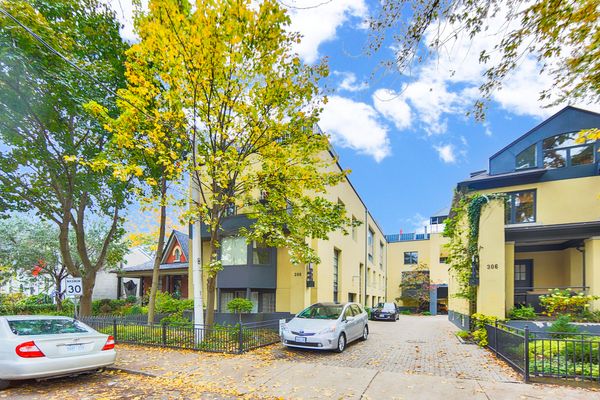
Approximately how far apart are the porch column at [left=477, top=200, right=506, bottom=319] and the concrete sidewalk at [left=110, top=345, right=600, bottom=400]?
18.3 feet

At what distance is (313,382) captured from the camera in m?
7.02

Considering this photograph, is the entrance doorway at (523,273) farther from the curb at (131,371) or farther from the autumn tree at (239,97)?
the curb at (131,371)

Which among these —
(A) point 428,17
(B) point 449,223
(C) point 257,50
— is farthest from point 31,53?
(B) point 449,223

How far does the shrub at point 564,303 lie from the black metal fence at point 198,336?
845 cm

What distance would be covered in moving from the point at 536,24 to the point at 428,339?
12.4 m

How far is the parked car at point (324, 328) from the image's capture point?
9992 millimetres

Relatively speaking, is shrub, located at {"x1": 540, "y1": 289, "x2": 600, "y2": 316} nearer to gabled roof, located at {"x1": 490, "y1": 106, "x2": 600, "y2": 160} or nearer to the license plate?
gabled roof, located at {"x1": 490, "y1": 106, "x2": 600, "y2": 160}

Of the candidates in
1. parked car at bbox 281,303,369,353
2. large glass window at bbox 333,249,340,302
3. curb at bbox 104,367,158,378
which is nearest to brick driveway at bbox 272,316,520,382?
parked car at bbox 281,303,369,353

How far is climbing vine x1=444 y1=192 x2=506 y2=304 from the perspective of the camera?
13086mm

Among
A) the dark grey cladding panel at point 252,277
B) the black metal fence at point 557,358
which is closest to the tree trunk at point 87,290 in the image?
the dark grey cladding panel at point 252,277

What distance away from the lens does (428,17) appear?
4.72 metres

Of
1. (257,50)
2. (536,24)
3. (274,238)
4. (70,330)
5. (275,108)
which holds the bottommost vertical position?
(70,330)

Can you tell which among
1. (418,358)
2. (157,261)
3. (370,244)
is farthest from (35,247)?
(418,358)

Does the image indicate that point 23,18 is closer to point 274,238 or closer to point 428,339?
point 274,238
